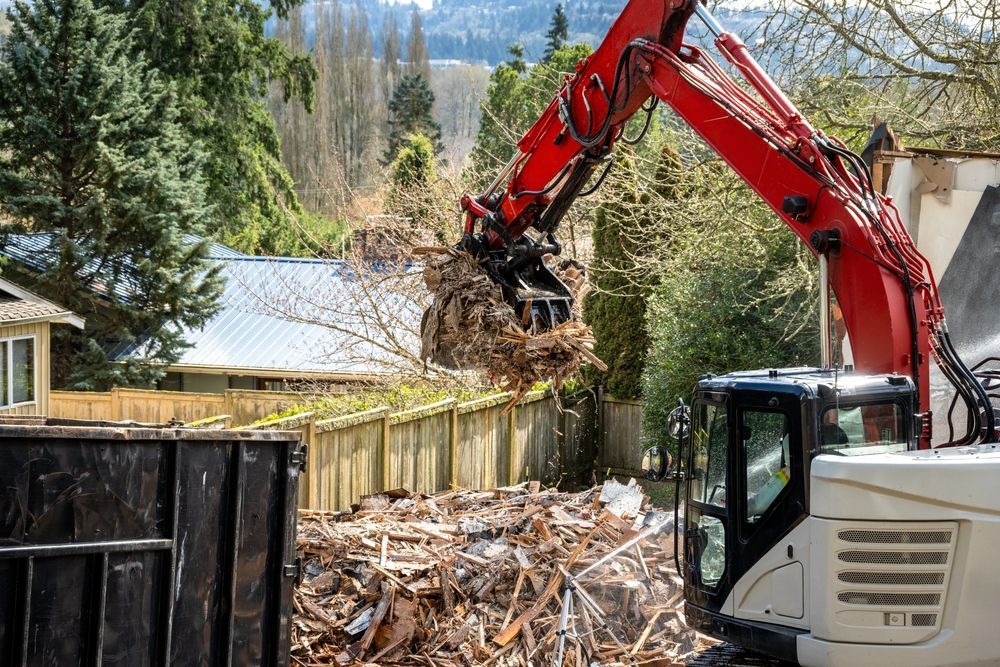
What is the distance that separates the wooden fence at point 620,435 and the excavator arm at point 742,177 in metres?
11.5

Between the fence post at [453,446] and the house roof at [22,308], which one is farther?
the house roof at [22,308]

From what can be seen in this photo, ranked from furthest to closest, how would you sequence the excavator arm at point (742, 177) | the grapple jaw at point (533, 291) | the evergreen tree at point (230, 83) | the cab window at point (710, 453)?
the evergreen tree at point (230, 83), the grapple jaw at point (533, 291), the cab window at point (710, 453), the excavator arm at point (742, 177)

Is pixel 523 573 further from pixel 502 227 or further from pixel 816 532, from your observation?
pixel 816 532

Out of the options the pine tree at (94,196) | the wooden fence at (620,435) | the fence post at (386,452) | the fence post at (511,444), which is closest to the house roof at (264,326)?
the pine tree at (94,196)

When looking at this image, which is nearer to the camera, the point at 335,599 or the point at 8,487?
the point at 8,487

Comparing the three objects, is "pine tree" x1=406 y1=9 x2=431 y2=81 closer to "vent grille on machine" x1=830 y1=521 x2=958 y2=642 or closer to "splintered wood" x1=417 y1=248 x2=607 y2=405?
"splintered wood" x1=417 y1=248 x2=607 y2=405

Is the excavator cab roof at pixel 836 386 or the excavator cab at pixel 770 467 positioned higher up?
the excavator cab roof at pixel 836 386

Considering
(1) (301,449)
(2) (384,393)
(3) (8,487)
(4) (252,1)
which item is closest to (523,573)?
(1) (301,449)

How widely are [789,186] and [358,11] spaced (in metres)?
96.2

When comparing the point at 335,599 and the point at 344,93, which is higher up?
the point at 344,93

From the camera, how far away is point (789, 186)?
20.9 ft

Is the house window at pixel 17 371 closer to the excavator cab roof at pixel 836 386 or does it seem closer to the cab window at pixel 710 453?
the cab window at pixel 710 453

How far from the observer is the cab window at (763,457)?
5.79m

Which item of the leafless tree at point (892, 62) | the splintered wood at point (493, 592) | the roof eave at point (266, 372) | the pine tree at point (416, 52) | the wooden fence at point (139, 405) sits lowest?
the splintered wood at point (493, 592)
